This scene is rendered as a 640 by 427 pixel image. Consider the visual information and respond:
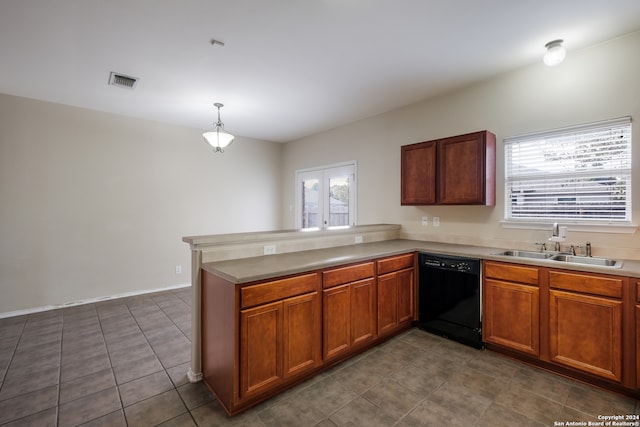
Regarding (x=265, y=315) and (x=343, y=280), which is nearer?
(x=265, y=315)

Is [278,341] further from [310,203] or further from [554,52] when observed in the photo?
[310,203]

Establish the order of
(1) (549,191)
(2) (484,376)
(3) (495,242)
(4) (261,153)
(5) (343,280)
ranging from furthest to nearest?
(4) (261,153) < (3) (495,242) < (1) (549,191) < (5) (343,280) < (2) (484,376)

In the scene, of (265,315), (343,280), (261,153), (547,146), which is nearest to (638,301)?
(547,146)

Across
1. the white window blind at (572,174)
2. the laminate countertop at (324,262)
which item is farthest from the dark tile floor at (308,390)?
the white window blind at (572,174)

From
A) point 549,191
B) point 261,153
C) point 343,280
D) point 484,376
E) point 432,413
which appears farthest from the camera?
point 261,153

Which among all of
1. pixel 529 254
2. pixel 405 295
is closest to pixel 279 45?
pixel 405 295

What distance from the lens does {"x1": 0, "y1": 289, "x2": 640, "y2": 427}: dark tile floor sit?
1856 millimetres

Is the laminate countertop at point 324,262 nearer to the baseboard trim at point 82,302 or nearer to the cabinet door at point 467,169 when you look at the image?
the cabinet door at point 467,169

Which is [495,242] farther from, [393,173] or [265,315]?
[265,315]

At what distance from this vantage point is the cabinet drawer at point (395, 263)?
9.24 ft

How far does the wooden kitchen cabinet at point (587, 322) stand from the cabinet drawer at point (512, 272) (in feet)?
0.38

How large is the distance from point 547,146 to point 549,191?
1.50 ft

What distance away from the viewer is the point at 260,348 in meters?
1.94

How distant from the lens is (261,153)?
19.9 feet
